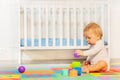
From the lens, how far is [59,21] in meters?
3.14

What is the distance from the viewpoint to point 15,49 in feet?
11.0

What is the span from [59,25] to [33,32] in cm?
29

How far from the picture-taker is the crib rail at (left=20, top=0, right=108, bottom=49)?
3086mm

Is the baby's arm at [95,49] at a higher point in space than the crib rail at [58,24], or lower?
lower

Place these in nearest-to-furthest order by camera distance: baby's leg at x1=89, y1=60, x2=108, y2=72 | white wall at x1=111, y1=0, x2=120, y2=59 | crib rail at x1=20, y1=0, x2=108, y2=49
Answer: baby's leg at x1=89, y1=60, x2=108, y2=72, crib rail at x1=20, y1=0, x2=108, y2=49, white wall at x1=111, y1=0, x2=120, y2=59

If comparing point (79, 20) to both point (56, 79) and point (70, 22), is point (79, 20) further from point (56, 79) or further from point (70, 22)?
point (56, 79)

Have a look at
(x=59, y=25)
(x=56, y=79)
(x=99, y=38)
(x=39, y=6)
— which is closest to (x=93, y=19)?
(x=59, y=25)

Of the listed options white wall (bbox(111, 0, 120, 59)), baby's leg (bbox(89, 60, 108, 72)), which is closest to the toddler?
baby's leg (bbox(89, 60, 108, 72))

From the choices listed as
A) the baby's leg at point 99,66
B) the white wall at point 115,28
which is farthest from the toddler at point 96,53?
the white wall at point 115,28

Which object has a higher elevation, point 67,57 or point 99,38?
point 99,38

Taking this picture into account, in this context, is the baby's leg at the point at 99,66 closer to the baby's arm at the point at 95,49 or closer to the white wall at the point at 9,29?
the baby's arm at the point at 95,49

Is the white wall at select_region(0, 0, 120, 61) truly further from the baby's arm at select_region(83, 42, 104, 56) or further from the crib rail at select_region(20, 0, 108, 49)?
the baby's arm at select_region(83, 42, 104, 56)

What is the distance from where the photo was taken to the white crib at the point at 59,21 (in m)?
3.09

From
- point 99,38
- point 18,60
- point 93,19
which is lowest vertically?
point 18,60
